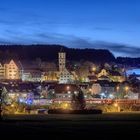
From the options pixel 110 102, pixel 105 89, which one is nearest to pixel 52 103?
pixel 110 102

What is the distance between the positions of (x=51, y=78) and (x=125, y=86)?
4311 cm

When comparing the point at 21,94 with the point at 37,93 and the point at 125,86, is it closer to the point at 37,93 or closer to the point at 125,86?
the point at 37,93

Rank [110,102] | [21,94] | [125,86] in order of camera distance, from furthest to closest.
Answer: [125,86] → [21,94] → [110,102]

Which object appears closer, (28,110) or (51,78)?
(28,110)

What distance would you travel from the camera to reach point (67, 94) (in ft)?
456
